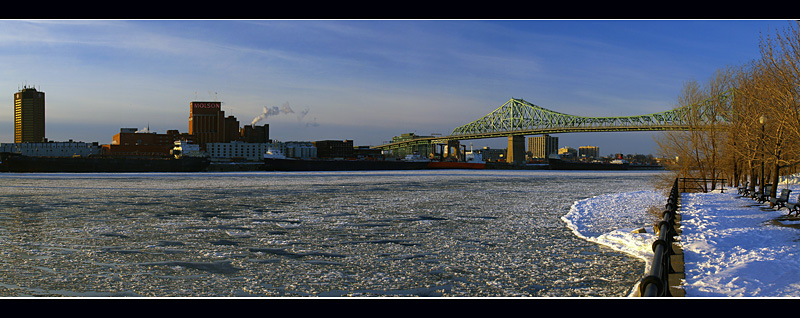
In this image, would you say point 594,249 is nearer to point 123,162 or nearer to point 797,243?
point 797,243

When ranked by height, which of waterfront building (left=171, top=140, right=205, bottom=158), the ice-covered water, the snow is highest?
waterfront building (left=171, top=140, right=205, bottom=158)

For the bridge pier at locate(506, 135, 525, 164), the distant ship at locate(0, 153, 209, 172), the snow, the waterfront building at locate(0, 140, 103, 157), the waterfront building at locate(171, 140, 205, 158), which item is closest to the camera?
the snow

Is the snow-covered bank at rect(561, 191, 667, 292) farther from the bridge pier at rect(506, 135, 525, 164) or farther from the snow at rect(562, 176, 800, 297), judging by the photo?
the bridge pier at rect(506, 135, 525, 164)

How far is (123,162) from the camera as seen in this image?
66.2 meters

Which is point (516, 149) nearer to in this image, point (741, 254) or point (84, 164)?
point (84, 164)

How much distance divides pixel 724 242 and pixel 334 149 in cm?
16732

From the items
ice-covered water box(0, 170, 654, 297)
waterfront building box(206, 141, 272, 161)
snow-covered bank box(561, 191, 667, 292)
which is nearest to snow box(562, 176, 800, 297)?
snow-covered bank box(561, 191, 667, 292)

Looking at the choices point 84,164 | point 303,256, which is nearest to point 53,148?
point 84,164

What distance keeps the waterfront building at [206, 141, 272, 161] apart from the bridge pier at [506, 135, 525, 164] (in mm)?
72051

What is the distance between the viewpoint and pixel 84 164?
62.8 meters

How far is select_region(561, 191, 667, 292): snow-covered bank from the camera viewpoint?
917 cm

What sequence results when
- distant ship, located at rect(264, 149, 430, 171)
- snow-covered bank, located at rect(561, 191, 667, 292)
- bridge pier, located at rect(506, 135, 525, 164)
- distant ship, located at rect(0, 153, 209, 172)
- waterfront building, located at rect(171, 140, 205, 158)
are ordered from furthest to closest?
bridge pier, located at rect(506, 135, 525, 164)
waterfront building, located at rect(171, 140, 205, 158)
distant ship, located at rect(264, 149, 430, 171)
distant ship, located at rect(0, 153, 209, 172)
snow-covered bank, located at rect(561, 191, 667, 292)

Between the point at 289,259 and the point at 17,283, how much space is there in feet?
11.1

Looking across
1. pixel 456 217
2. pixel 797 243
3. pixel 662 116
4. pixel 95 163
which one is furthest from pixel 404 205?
pixel 662 116
